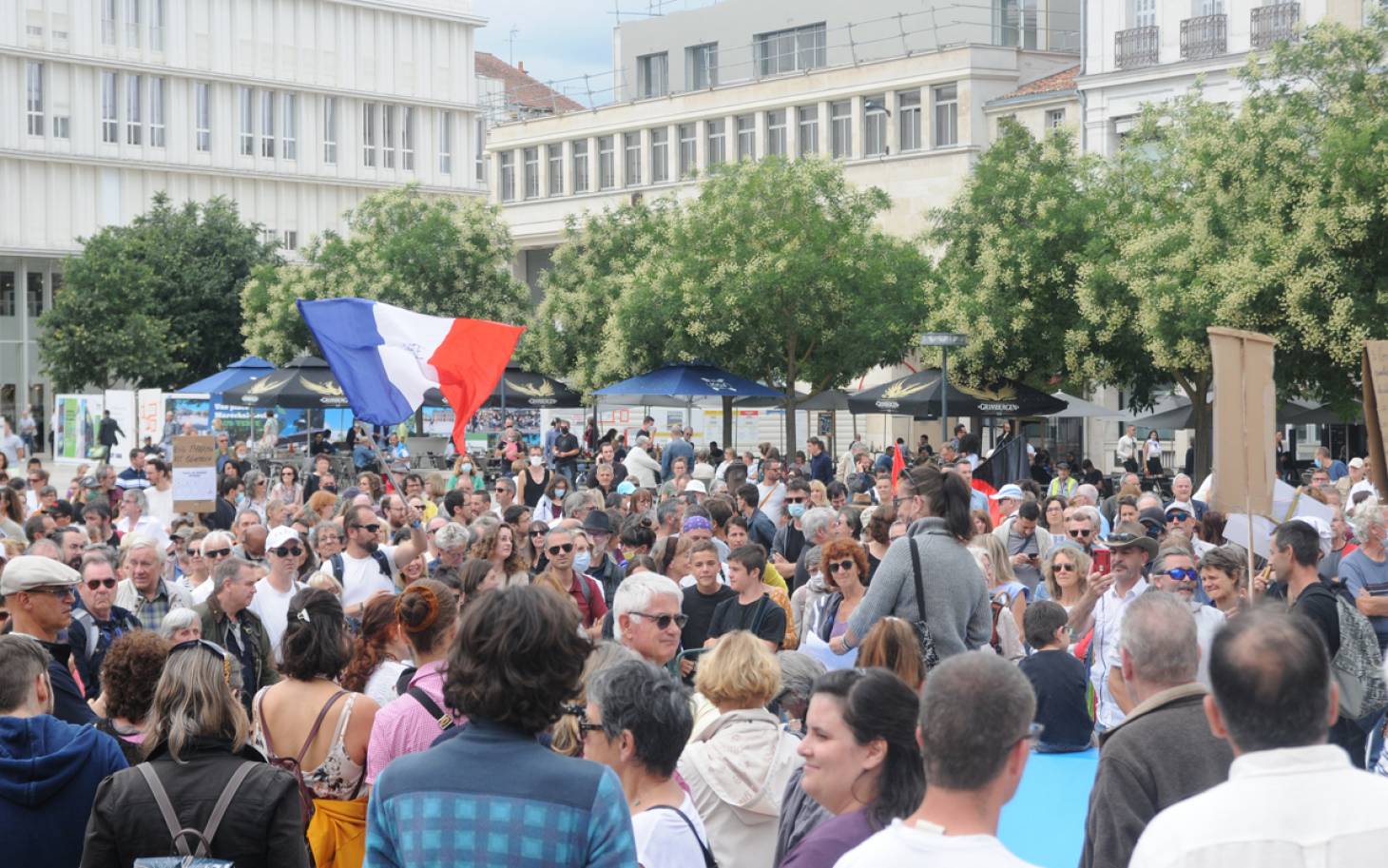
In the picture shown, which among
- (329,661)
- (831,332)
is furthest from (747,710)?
(831,332)

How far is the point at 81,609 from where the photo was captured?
8.02 m

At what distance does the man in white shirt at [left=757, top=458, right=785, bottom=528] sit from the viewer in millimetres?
15516

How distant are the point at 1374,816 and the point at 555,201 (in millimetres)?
64848

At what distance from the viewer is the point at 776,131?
58.9m

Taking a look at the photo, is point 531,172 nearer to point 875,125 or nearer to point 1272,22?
point 875,125

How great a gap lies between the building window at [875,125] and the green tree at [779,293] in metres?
19.6

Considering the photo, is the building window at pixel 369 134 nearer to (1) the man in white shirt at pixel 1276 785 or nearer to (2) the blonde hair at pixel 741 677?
(2) the blonde hair at pixel 741 677

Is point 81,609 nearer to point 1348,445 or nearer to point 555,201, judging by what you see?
point 1348,445

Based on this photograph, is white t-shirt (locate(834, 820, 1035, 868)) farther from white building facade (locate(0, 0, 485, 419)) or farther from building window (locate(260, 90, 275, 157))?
building window (locate(260, 90, 275, 157))

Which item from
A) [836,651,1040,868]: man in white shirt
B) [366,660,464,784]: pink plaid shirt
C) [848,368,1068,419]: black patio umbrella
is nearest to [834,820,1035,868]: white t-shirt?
[836,651,1040,868]: man in white shirt

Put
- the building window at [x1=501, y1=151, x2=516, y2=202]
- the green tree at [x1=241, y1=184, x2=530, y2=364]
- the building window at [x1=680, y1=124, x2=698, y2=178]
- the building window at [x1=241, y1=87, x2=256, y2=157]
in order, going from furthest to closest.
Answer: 1. the building window at [x1=241, y1=87, x2=256, y2=157]
2. the building window at [x1=501, y1=151, x2=516, y2=202]
3. the building window at [x1=680, y1=124, x2=698, y2=178]
4. the green tree at [x1=241, y1=184, x2=530, y2=364]

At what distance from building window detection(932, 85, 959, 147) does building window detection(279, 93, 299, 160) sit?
34.4m

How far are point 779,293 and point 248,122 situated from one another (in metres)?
47.2

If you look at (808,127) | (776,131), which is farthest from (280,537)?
(776,131)
